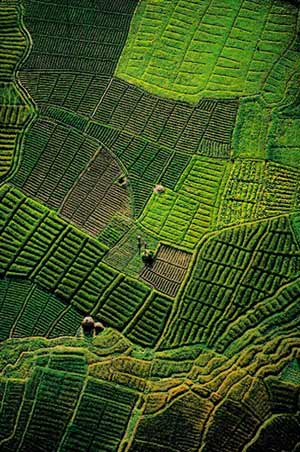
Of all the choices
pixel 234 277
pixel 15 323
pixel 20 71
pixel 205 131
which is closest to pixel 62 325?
pixel 15 323

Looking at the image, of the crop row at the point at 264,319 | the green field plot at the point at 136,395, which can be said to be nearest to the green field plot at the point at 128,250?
the green field plot at the point at 136,395

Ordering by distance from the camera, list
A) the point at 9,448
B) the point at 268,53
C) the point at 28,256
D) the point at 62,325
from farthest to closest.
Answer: the point at 268,53 < the point at 28,256 < the point at 62,325 < the point at 9,448

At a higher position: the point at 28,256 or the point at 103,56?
the point at 103,56

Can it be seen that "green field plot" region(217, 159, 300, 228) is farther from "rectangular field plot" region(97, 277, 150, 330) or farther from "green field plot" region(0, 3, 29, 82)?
"green field plot" region(0, 3, 29, 82)

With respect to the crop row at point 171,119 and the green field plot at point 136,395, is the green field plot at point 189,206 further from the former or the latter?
the green field plot at point 136,395

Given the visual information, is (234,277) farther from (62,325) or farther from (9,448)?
(9,448)
